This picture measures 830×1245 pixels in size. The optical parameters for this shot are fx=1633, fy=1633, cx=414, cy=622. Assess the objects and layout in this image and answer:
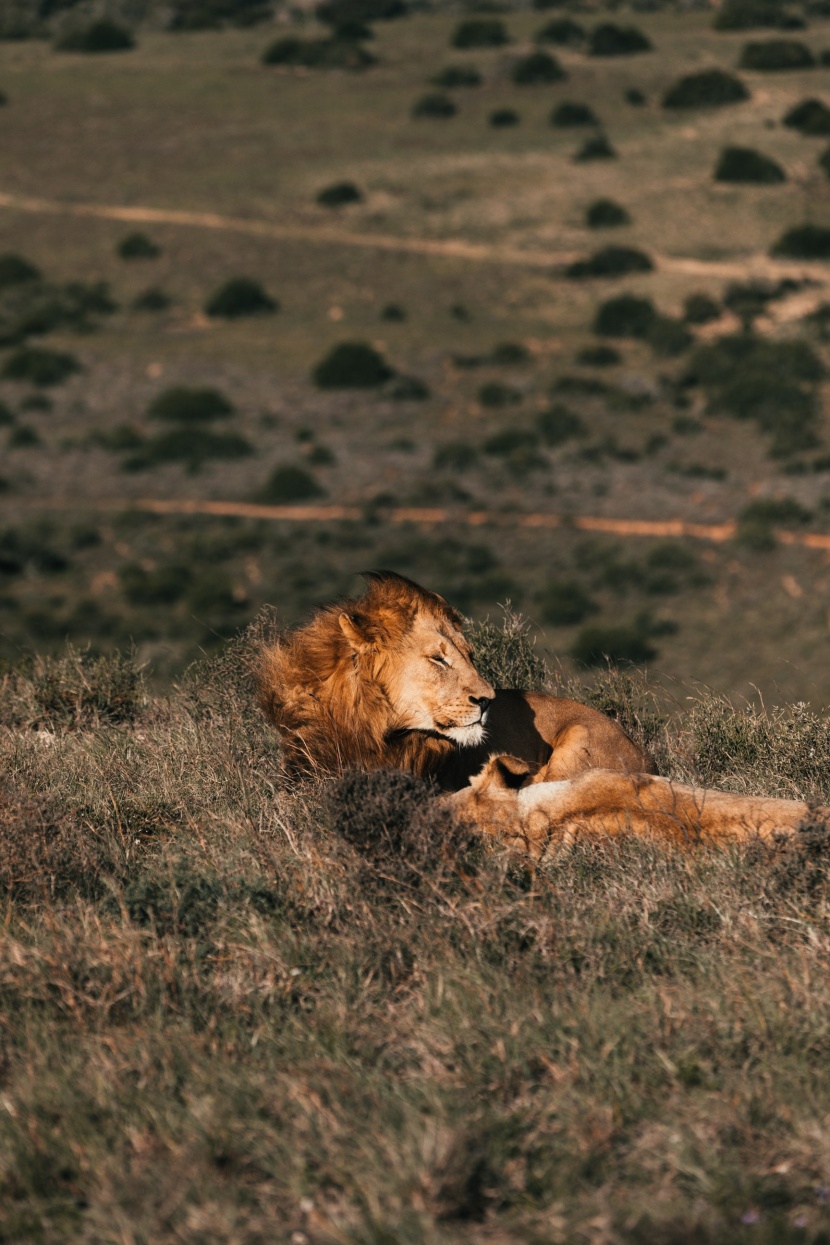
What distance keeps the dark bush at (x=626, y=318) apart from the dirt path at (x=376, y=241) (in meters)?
4.03

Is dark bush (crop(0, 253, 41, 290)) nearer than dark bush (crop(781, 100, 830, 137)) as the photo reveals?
Yes

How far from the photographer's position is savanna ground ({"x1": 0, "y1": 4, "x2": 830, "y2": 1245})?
12.7 ft

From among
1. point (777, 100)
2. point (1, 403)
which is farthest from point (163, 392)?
point (777, 100)

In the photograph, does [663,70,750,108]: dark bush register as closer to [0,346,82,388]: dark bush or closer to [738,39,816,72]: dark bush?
[738,39,816,72]: dark bush

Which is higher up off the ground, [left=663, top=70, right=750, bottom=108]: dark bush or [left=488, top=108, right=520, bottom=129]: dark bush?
[left=663, top=70, right=750, bottom=108]: dark bush

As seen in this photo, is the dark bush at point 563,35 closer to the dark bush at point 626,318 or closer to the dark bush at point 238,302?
the dark bush at point 238,302

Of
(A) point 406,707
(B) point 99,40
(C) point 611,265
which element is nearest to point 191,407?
(C) point 611,265

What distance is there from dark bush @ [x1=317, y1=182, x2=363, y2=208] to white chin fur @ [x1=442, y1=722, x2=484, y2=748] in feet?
182

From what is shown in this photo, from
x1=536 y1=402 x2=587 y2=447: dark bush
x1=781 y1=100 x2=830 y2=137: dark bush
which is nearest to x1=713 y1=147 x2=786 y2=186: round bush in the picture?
x1=781 y1=100 x2=830 y2=137: dark bush

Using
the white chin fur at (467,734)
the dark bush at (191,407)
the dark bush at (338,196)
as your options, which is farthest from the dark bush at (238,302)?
the white chin fur at (467,734)

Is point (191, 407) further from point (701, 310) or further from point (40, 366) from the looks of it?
point (701, 310)

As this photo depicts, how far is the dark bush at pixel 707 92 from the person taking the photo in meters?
67.0

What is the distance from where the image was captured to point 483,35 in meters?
77.4

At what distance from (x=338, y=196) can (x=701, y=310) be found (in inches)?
630
